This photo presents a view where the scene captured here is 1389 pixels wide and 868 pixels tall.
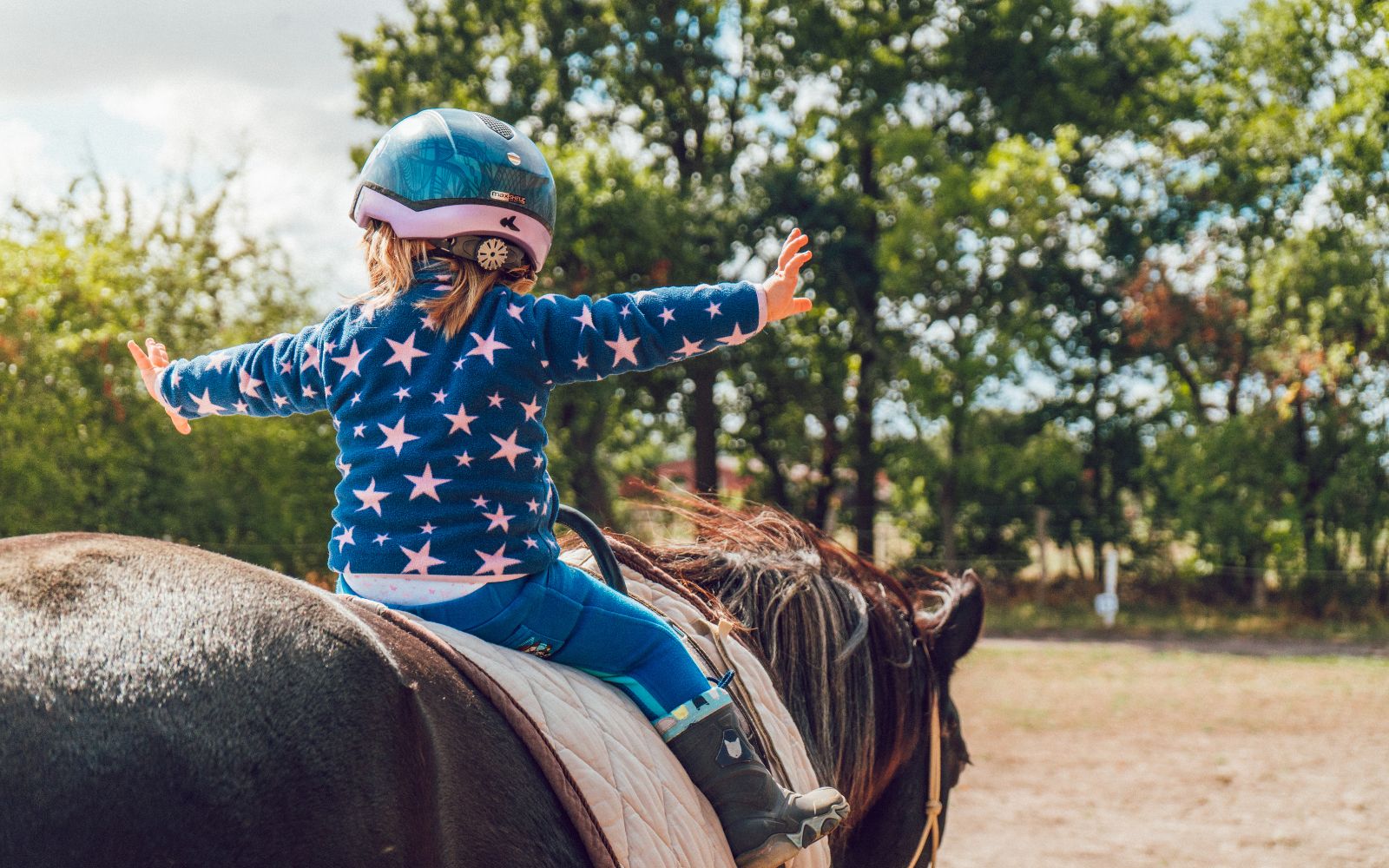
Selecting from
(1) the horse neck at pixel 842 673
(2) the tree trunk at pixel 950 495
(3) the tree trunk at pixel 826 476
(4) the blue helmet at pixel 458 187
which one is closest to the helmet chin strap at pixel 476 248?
(4) the blue helmet at pixel 458 187

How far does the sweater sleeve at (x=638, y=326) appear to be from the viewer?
1757 mm

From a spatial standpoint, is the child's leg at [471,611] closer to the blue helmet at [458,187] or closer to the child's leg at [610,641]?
the child's leg at [610,641]

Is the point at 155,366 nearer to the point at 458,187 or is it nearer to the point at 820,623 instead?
the point at 458,187

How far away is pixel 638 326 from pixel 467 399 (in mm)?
302

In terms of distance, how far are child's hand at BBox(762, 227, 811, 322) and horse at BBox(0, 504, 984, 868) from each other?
816 millimetres

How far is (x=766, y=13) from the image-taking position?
21594mm

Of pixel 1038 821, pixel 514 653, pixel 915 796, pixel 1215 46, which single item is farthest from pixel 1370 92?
pixel 514 653

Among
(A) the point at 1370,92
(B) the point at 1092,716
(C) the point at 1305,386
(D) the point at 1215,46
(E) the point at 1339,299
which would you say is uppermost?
(D) the point at 1215,46

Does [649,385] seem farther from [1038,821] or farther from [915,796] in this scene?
[915,796]

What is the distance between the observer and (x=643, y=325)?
180cm

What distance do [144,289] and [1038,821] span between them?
11.1 metres

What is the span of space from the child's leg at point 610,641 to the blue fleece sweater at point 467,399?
0.07m

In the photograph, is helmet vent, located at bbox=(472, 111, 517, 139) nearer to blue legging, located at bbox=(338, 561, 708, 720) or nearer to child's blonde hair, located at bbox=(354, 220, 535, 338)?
child's blonde hair, located at bbox=(354, 220, 535, 338)

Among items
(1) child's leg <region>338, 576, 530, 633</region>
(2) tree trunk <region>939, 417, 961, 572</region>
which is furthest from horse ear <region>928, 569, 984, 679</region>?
(2) tree trunk <region>939, 417, 961, 572</region>
